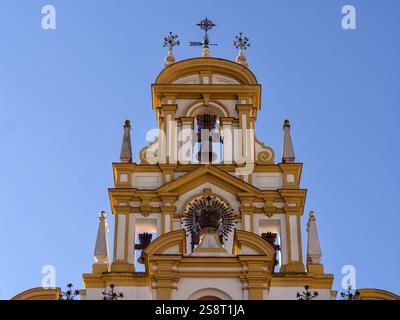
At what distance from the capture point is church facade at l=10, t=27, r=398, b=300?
117 ft

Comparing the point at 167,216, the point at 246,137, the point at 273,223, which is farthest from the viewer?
the point at 246,137

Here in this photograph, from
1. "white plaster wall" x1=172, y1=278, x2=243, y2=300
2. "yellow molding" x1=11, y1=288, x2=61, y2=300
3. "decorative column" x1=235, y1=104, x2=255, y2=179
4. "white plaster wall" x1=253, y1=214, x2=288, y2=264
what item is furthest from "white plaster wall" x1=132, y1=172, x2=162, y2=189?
"white plaster wall" x1=172, y1=278, x2=243, y2=300

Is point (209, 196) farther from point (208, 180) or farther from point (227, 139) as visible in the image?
point (227, 139)

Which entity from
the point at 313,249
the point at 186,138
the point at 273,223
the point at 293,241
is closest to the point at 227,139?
the point at 186,138

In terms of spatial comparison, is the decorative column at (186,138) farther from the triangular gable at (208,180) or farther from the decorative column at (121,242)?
the decorative column at (121,242)

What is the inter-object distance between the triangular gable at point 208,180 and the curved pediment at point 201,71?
5120 millimetres

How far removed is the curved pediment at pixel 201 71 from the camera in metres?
45.2

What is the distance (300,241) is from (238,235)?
226 inches

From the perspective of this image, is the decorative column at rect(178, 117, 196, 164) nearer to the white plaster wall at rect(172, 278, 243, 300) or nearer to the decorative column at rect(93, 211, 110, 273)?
the decorative column at rect(93, 211, 110, 273)

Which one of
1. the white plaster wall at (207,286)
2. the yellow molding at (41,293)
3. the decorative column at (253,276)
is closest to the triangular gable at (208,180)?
the yellow molding at (41,293)

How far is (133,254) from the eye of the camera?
4078cm

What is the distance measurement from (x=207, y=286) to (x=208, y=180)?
8353 millimetres

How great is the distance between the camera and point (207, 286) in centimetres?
3456
